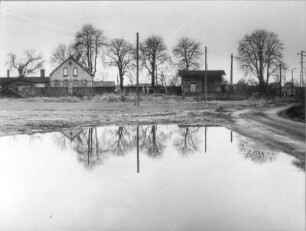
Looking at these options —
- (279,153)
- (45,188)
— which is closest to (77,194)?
(45,188)

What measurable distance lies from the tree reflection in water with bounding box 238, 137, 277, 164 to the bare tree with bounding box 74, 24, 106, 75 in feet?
196

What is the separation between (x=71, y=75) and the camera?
6831 cm

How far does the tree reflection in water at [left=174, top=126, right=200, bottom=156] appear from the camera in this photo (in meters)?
12.2

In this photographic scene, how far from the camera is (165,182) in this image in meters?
7.91

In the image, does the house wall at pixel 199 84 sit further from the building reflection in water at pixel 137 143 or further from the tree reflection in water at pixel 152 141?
the tree reflection in water at pixel 152 141

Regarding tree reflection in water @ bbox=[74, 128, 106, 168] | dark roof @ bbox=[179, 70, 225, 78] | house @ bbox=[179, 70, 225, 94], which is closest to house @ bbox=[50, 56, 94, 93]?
dark roof @ bbox=[179, 70, 225, 78]

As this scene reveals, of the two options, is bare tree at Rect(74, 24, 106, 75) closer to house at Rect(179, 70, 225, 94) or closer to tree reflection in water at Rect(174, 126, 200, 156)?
house at Rect(179, 70, 225, 94)

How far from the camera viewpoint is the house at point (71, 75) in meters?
67.8

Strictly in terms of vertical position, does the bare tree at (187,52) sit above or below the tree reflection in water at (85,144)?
above

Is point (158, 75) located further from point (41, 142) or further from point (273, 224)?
point (273, 224)

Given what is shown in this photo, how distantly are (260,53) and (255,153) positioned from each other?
54.7m

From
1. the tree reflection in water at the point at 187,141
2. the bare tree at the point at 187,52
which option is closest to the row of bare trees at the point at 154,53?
the bare tree at the point at 187,52

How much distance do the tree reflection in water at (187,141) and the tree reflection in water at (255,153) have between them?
1620 mm

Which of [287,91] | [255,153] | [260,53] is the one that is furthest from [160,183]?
[287,91]
